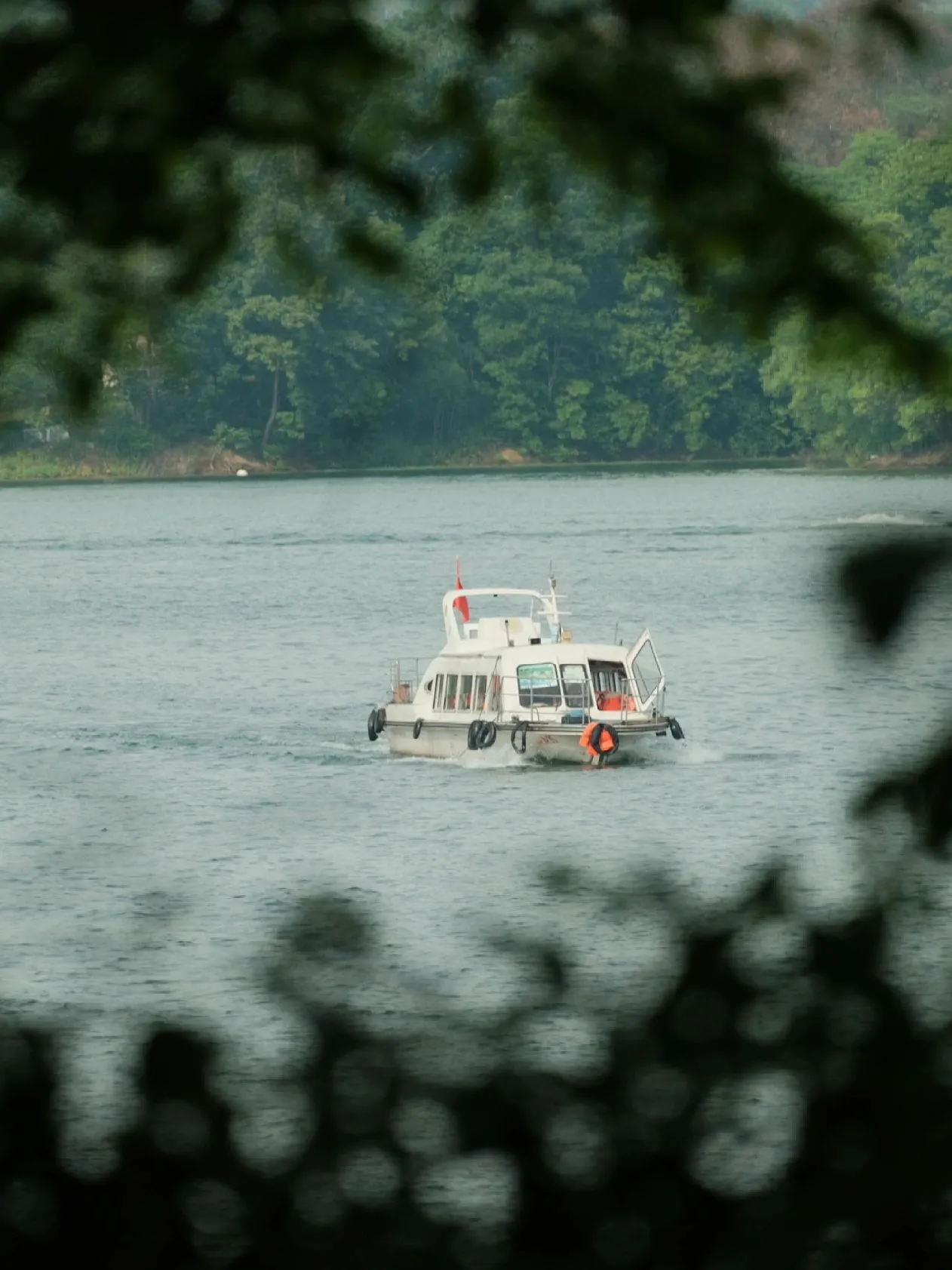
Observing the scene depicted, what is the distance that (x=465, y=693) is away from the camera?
130ft

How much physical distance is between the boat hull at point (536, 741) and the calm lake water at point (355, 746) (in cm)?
26

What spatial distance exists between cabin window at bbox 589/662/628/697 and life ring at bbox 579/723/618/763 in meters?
1.13

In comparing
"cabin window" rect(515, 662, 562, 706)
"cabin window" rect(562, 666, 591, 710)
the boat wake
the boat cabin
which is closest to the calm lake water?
the boat wake

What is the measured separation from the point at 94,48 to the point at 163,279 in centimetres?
27

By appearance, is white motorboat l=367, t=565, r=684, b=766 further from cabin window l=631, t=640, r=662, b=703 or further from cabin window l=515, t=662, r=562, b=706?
cabin window l=631, t=640, r=662, b=703

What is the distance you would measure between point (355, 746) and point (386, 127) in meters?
39.3

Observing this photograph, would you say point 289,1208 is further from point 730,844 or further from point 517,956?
point 730,844

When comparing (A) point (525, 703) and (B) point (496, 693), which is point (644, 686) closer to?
(A) point (525, 703)

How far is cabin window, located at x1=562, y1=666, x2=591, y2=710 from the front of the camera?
3872cm

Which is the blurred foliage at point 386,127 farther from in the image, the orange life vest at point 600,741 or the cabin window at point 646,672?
the cabin window at point 646,672

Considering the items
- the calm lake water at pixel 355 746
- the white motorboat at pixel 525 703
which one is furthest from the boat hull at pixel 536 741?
the calm lake water at pixel 355 746

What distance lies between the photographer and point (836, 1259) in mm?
2785

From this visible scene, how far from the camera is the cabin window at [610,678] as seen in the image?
38781 mm

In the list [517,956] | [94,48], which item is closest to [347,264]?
[94,48]
